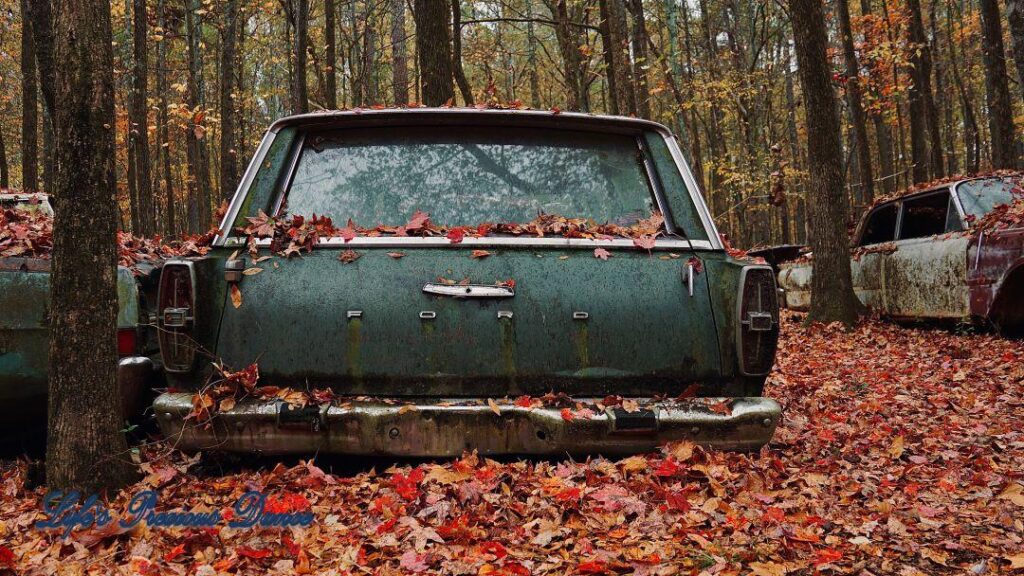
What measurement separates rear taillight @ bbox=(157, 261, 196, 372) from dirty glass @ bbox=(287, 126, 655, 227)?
20.2 inches

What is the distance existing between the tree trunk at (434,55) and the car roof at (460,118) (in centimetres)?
574

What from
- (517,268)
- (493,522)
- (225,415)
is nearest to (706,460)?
(493,522)

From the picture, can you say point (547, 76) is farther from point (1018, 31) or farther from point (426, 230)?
point (426, 230)

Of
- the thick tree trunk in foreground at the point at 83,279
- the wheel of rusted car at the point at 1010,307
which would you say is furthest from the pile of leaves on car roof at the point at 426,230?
the wheel of rusted car at the point at 1010,307

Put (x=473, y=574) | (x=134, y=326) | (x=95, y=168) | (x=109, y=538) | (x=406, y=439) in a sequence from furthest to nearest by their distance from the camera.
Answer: (x=134, y=326)
(x=95, y=168)
(x=406, y=439)
(x=109, y=538)
(x=473, y=574)

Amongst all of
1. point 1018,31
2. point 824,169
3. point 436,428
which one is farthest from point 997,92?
point 436,428

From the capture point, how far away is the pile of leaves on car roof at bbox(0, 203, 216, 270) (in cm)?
337

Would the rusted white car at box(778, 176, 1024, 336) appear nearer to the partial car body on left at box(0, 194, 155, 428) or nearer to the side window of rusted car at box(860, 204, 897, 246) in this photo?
the side window of rusted car at box(860, 204, 897, 246)

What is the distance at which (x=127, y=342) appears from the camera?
335 centimetres

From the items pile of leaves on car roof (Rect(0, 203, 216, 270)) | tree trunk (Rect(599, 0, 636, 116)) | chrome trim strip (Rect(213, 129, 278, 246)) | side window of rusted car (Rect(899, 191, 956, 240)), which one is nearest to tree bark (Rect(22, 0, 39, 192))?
pile of leaves on car roof (Rect(0, 203, 216, 270))

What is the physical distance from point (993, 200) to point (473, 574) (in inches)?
322

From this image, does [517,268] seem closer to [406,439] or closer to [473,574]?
[406,439]

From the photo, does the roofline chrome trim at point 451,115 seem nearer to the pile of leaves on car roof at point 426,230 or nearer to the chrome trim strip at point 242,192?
the chrome trim strip at point 242,192

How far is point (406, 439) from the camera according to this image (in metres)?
2.70
